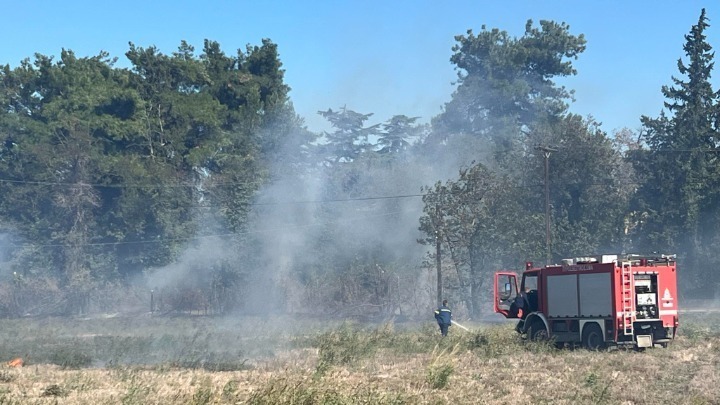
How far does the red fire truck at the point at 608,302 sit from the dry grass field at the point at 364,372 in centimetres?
61

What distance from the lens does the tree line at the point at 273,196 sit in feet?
183

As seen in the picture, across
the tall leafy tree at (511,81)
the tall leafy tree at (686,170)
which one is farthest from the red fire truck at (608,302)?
the tall leafy tree at (511,81)

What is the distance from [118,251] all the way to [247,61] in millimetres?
19669

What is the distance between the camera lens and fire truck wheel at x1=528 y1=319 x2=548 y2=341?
26.5 m

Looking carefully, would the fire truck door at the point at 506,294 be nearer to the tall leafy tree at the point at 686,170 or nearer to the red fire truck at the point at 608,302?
the red fire truck at the point at 608,302

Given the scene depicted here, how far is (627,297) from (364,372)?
28.4 ft

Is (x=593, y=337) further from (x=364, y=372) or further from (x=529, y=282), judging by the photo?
(x=364, y=372)

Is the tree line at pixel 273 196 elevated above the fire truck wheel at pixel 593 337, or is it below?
above

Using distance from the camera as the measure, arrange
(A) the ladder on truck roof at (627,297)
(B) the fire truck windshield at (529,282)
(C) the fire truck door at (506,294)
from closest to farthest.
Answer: (A) the ladder on truck roof at (627,297) < (B) the fire truck windshield at (529,282) < (C) the fire truck door at (506,294)

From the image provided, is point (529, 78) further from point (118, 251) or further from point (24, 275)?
point (24, 275)

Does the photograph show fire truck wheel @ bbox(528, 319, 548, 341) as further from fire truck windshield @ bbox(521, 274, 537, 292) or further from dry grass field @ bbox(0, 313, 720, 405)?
fire truck windshield @ bbox(521, 274, 537, 292)

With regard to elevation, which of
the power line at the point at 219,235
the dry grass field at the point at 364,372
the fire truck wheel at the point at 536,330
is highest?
the power line at the point at 219,235

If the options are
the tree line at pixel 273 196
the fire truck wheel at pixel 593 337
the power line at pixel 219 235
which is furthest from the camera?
the power line at pixel 219 235

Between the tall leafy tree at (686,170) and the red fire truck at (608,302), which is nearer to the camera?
the red fire truck at (608,302)
